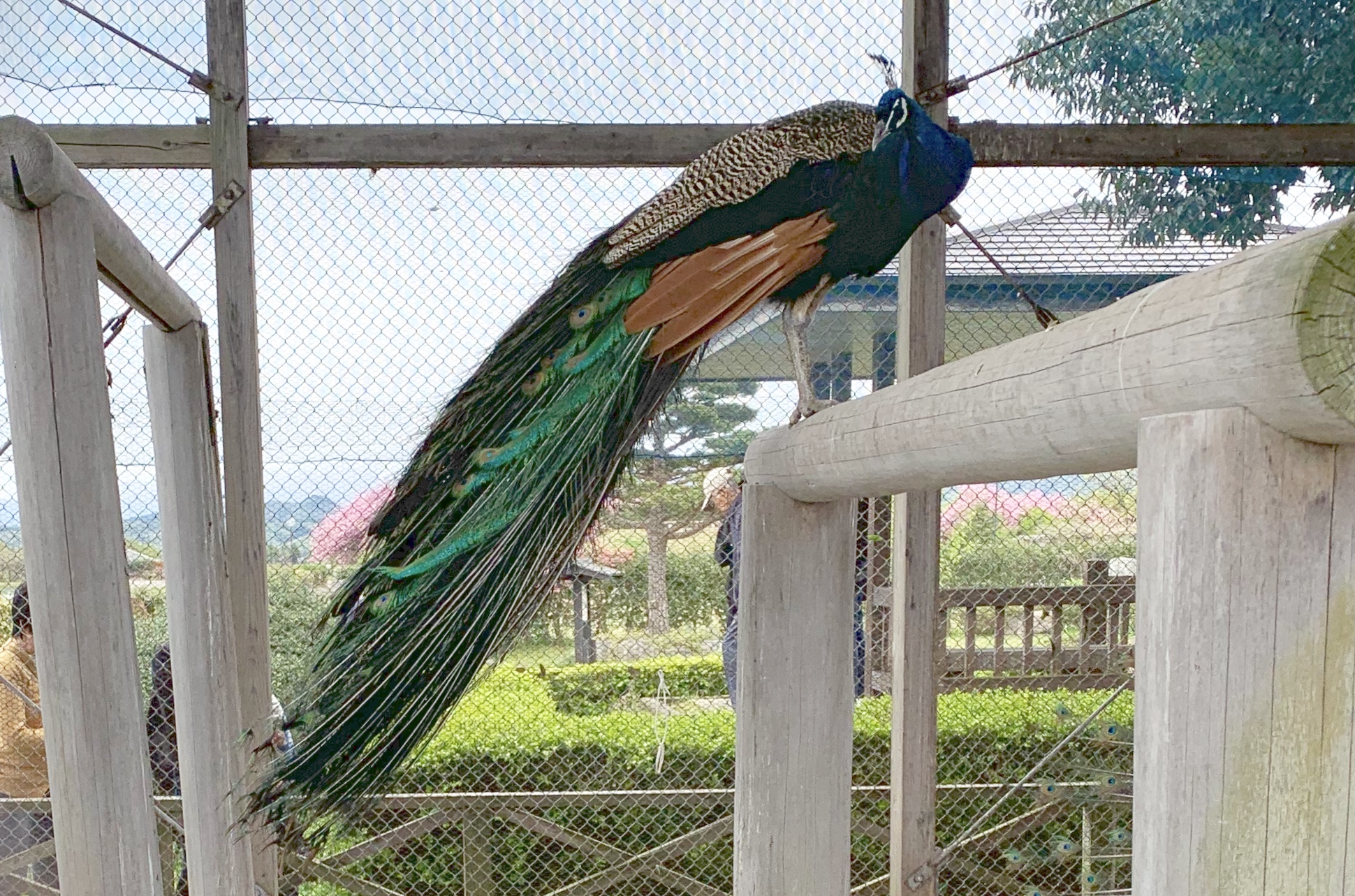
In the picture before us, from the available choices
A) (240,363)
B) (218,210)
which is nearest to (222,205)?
(218,210)

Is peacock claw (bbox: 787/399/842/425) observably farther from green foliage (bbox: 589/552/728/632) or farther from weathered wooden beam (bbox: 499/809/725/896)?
weathered wooden beam (bbox: 499/809/725/896)

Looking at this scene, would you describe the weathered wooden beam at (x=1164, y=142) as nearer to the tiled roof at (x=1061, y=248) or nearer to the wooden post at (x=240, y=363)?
the tiled roof at (x=1061, y=248)

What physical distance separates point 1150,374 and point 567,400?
1.27m

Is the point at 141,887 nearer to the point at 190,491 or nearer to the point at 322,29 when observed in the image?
the point at 190,491

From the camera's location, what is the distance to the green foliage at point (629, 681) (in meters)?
2.56

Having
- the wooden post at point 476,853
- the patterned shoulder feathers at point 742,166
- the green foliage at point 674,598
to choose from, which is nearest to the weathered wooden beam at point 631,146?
the patterned shoulder feathers at point 742,166

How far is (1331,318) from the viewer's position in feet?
1.46

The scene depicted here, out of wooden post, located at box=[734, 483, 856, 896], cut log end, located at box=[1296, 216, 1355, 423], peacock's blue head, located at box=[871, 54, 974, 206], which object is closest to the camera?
cut log end, located at box=[1296, 216, 1355, 423]

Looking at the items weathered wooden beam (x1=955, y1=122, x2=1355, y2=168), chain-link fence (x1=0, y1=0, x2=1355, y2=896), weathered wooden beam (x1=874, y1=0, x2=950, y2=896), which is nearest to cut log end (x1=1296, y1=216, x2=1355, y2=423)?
chain-link fence (x1=0, y1=0, x2=1355, y2=896)

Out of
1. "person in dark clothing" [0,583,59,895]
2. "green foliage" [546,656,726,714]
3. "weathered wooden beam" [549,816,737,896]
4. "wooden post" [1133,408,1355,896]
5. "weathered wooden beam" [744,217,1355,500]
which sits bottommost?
"weathered wooden beam" [549,816,737,896]

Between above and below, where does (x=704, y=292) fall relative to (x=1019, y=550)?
above

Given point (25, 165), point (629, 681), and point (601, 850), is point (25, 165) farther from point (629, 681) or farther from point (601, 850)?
point (601, 850)

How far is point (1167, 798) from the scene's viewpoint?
1.68 ft

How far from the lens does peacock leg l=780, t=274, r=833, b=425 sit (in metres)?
1.86
